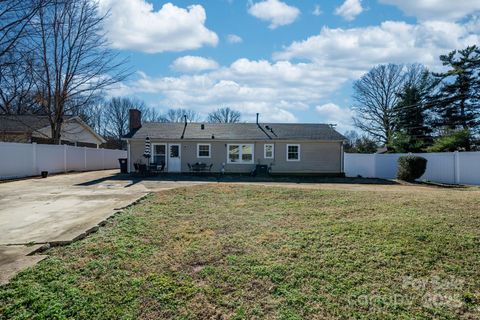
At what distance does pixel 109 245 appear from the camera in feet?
15.7

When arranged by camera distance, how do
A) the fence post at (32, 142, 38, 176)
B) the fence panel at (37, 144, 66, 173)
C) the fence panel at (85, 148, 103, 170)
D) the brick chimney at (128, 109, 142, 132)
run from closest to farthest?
the fence post at (32, 142, 38, 176) → the fence panel at (37, 144, 66, 173) → the brick chimney at (128, 109, 142, 132) → the fence panel at (85, 148, 103, 170)

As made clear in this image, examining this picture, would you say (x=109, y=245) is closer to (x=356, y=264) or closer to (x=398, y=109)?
(x=356, y=264)

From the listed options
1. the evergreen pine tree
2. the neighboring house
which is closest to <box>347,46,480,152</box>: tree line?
the evergreen pine tree

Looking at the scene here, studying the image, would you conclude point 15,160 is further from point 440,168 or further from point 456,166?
point 456,166

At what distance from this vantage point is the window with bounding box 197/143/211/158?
21422 millimetres

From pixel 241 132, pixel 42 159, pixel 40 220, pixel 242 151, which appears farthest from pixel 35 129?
pixel 40 220

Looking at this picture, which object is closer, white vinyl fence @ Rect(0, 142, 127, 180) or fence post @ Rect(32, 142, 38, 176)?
white vinyl fence @ Rect(0, 142, 127, 180)

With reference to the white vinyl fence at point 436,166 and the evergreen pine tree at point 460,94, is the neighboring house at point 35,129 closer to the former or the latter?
the white vinyl fence at point 436,166

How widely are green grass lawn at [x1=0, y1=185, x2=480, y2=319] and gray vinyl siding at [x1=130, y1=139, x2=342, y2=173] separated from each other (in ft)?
49.7

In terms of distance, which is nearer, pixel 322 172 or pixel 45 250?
pixel 45 250

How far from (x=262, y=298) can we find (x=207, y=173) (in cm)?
1777

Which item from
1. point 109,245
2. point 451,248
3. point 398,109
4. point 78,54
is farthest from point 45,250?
point 398,109

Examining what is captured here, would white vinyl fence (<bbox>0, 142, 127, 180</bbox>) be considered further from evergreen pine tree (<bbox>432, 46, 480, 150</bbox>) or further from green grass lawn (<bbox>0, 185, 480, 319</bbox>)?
evergreen pine tree (<bbox>432, 46, 480, 150</bbox>)

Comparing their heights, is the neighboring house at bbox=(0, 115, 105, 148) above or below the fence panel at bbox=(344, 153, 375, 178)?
above
